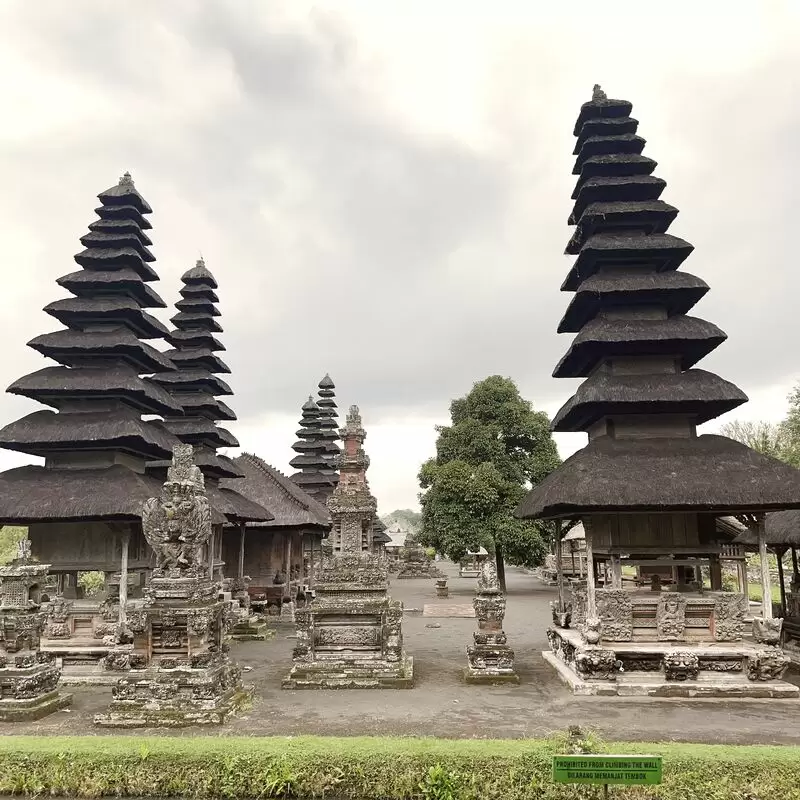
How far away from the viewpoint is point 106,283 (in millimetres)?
20047

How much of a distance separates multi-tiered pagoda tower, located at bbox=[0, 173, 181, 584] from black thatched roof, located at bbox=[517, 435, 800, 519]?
11.6 m

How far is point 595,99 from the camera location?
18.9 metres

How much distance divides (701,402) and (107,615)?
16797 millimetres

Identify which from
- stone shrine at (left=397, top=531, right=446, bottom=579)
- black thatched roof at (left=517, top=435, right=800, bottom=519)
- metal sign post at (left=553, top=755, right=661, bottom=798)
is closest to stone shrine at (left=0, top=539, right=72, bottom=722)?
metal sign post at (left=553, top=755, right=661, bottom=798)

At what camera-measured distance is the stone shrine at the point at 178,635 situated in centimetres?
1194

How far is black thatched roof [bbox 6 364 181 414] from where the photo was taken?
18.4 metres

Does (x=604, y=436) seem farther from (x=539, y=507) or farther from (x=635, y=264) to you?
(x=635, y=264)

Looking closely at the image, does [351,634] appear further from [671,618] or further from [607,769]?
[607,769]

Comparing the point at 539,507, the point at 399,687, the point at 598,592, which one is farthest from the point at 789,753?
the point at 399,687

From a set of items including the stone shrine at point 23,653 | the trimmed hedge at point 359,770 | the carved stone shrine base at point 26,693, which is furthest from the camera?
the stone shrine at point 23,653

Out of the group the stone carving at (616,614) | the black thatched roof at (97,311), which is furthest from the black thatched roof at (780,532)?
the black thatched roof at (97,311)

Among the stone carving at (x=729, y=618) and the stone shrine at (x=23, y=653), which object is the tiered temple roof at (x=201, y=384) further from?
the stone carving at (x=729, y=618)

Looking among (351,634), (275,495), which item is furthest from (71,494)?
(275,495)

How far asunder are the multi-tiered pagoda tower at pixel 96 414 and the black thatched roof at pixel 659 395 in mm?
12487
